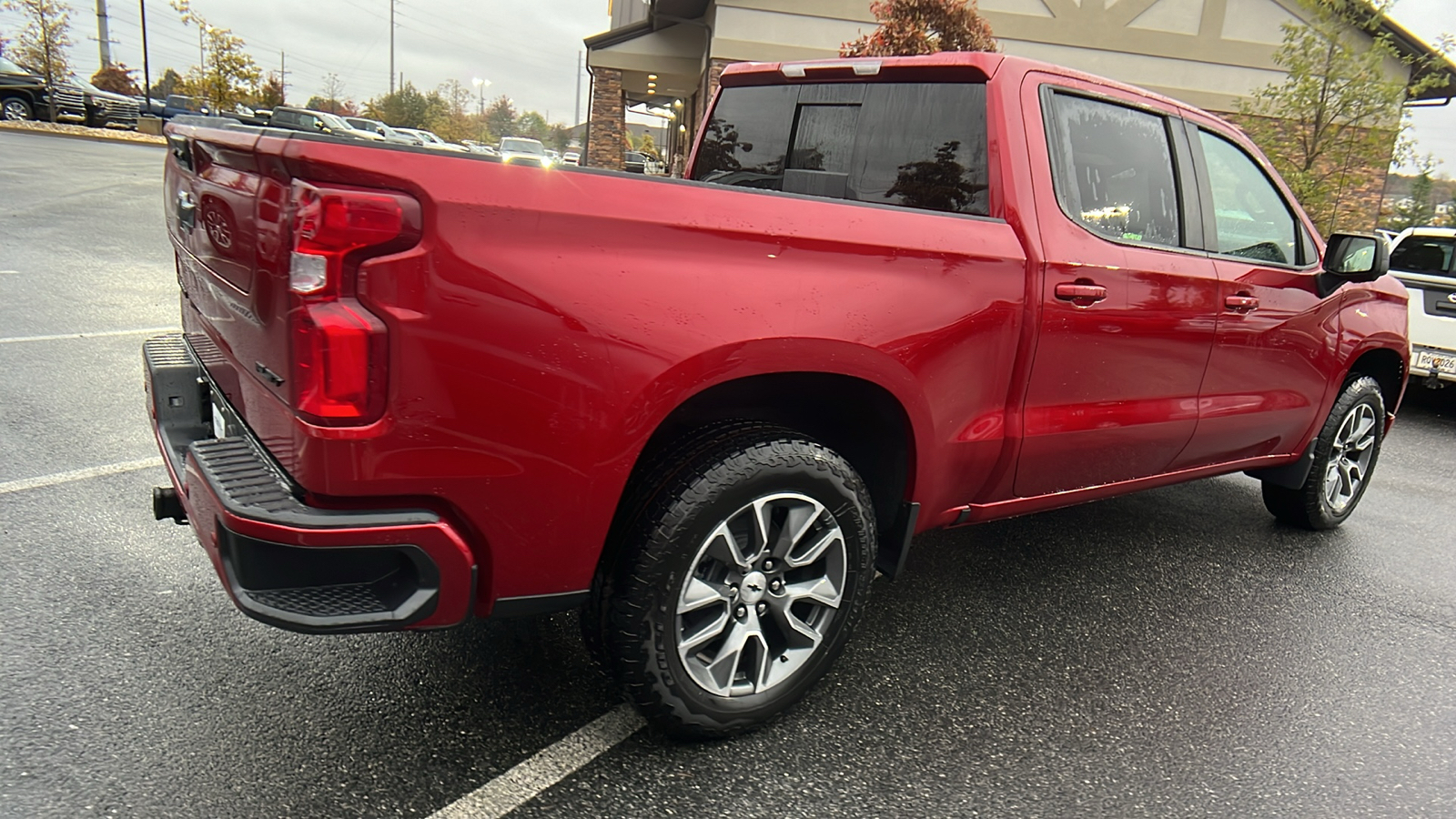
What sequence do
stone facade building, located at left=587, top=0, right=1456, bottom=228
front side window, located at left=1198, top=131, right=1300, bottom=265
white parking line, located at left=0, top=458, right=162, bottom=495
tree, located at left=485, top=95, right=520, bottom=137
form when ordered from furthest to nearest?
tree, located at left=485, top=95, right=520, bottom=137
stone facade building, located at left=587, top=0, right=1456, bottom=228
white parking line, located at left=0, top=458, right=162, bottom=495
front side window, located at left=1198, top=131, right=1300, bottom=265

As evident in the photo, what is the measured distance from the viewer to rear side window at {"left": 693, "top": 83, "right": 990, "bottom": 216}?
2.97 meters

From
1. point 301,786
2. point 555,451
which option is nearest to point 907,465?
point 555,451

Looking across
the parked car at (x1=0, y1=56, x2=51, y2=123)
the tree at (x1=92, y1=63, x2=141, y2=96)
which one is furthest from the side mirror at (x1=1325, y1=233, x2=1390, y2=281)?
the tree at (x1=92, y1=63, x2=141, y2=96)

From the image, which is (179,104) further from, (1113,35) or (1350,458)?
(1350,458)

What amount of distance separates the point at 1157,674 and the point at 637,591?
188 cm

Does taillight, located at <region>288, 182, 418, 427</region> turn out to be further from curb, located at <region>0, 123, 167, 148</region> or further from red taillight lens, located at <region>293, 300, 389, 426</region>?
curb, located at <region>0, 123, 167, 148</region>

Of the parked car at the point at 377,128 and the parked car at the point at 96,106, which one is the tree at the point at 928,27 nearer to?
the parked car at the point at 377,128

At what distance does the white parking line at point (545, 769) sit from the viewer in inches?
85.1

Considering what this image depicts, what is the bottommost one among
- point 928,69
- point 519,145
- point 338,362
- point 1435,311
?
point 1435,311

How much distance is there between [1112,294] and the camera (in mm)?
3035

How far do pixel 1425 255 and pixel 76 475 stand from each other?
10.4 meters

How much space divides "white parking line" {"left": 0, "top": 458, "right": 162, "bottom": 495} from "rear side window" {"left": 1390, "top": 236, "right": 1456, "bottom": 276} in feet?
32.9

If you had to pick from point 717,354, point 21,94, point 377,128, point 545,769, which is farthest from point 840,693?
point 21,94

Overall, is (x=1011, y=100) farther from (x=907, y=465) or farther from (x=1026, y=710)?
(x=1026, y=710)
